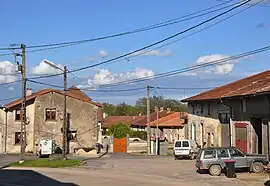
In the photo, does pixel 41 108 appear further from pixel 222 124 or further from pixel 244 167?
pixel 244 167

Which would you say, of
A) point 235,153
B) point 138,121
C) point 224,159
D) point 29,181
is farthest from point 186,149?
point 138,121

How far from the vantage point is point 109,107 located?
142 m

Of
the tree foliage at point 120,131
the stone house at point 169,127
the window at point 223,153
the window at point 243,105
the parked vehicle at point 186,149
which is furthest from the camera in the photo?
the stone house at point 169,127

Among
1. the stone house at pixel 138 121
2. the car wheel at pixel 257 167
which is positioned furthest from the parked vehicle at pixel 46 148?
the stone house at pixel 138 121

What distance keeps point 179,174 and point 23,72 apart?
17.9 meters

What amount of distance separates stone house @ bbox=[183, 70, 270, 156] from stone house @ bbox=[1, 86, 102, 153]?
63.2 feet

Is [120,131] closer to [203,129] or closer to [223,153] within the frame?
[203,129]

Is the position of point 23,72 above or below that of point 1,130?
above

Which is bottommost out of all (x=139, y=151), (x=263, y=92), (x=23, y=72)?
(x=139, y=151)

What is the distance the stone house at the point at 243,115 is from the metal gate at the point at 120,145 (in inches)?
788

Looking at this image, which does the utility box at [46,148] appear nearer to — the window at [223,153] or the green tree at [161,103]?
the window at [223,153]

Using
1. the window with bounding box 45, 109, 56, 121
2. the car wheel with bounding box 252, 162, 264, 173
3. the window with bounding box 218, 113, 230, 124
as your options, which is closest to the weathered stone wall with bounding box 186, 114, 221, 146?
the window with bounding box 218, 113, 230, 124

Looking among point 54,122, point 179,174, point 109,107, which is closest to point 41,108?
point 54,122

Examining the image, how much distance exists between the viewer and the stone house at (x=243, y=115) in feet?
103
